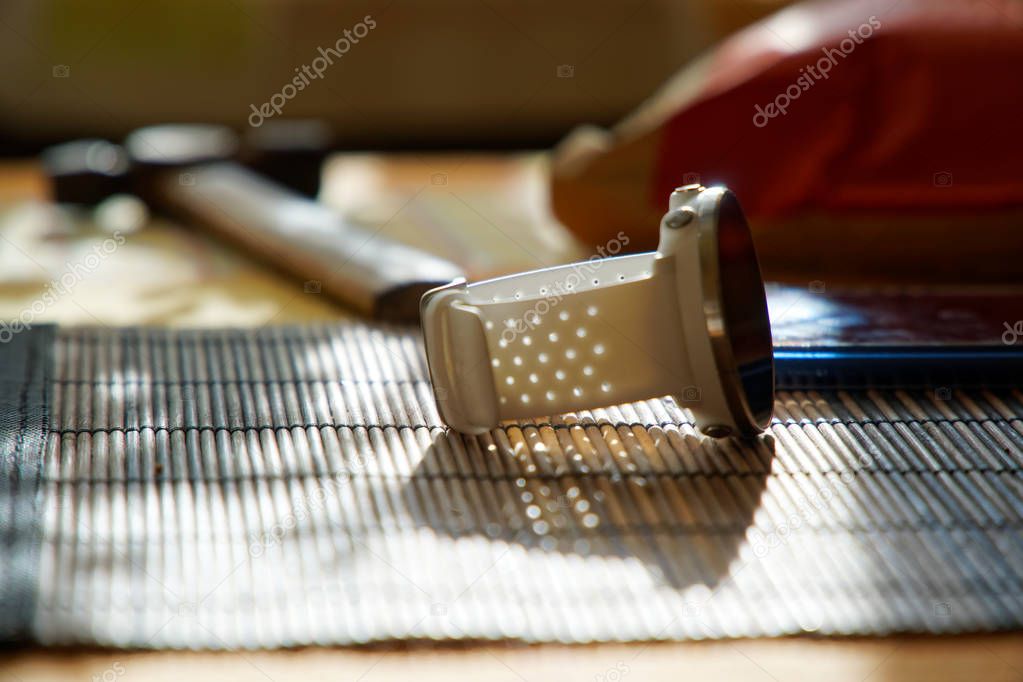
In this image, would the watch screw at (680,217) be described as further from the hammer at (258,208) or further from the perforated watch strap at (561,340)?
the hammer at (258,208)

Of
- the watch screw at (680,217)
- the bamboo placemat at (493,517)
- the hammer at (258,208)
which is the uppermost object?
the watch screw at (680,217)

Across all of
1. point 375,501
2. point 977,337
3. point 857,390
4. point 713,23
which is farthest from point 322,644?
point 713,23

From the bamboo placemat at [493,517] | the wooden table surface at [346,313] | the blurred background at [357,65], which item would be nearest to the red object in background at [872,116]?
the wooden table surface at [346,313]

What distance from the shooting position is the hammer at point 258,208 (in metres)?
1.21

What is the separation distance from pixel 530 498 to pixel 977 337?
483 mm

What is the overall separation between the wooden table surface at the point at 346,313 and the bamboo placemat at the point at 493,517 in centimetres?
1

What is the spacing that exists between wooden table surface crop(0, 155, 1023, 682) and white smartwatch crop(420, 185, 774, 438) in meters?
0.22

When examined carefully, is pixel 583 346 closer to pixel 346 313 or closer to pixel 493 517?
pixel 493 517

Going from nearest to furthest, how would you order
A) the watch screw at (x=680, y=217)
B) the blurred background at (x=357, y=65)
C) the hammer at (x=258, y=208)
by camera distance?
the watch screw at (x=680, y=217) → the hammer at (x=258, y=208) → the blurred background at (x=357, y=65)

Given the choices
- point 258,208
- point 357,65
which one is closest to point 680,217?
point 258,208

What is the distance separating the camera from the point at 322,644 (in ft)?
2.02

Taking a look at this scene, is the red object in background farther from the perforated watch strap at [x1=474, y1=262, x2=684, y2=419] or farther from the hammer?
the perforated watch strap at [x1=474, y1=262, x2=684, y2=419]

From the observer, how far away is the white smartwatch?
30.8 inches

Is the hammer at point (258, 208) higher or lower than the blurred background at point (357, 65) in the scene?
lower
